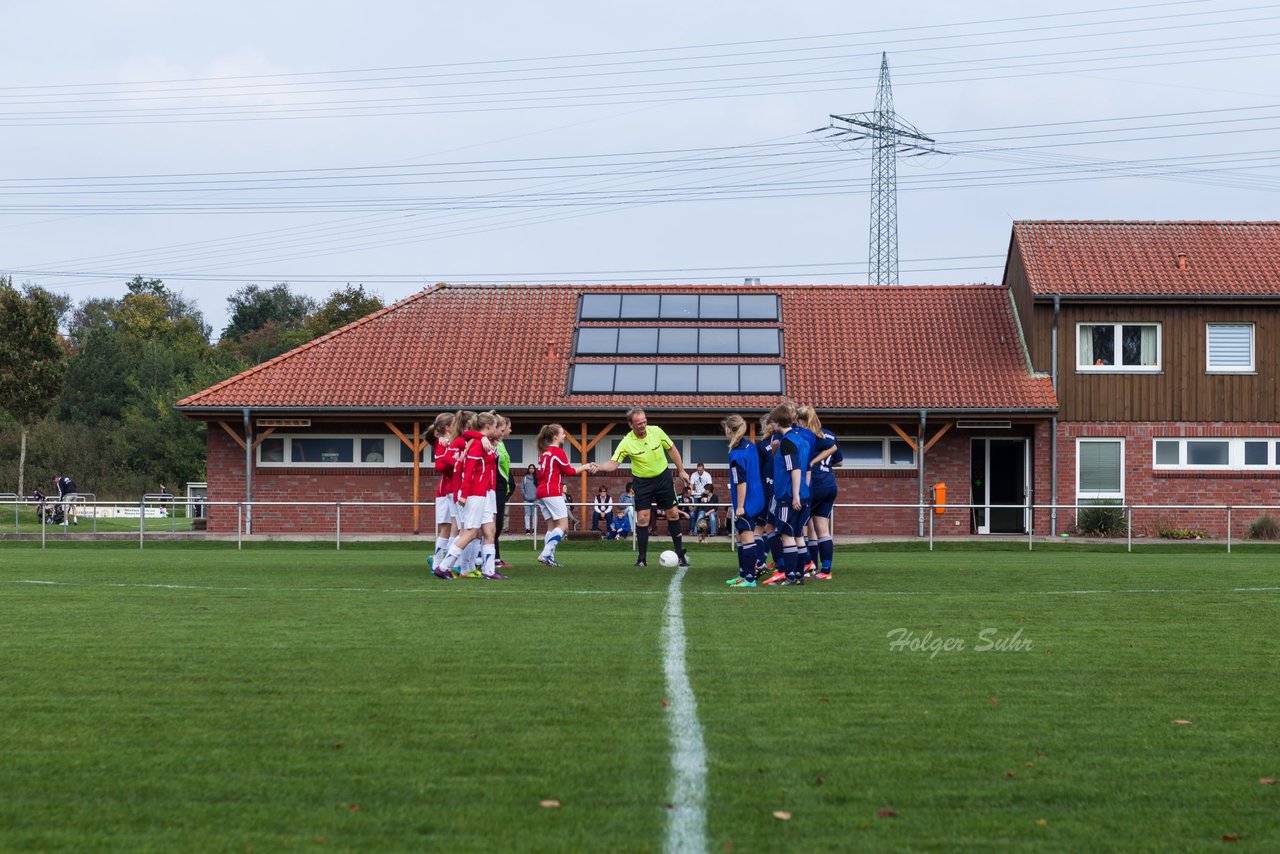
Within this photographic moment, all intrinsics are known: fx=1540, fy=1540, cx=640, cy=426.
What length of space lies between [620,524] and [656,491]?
50.7 ft

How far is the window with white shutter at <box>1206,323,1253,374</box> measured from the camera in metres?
35.2

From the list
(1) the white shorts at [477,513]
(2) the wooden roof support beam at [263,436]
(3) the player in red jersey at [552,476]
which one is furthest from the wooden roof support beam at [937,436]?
(1) the white shorts at [477,513]

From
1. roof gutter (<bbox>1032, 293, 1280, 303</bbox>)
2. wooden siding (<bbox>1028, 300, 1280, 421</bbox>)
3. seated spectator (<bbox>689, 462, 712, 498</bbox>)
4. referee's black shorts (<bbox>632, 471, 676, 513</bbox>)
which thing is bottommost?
referee's black shorts (<bbox>632, 471, 676, 513</bbox>)

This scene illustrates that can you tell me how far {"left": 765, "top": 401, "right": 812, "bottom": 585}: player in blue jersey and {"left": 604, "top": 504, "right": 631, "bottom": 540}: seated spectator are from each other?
16.2m

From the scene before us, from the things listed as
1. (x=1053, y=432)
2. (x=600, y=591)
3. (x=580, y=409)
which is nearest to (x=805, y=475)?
(x=600, y=591)

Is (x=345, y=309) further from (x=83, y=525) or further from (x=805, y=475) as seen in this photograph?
(x=805, y=475)

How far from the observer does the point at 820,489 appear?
15.4m

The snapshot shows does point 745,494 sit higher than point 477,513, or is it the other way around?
point 745,494

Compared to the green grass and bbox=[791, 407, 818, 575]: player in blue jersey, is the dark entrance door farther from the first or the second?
bbox=[791, 407, 818, 575]: player in blue jersey

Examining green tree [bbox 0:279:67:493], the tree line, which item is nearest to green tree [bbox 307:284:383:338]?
the tree line

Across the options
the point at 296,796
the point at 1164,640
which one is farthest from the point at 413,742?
the point at 1164,640

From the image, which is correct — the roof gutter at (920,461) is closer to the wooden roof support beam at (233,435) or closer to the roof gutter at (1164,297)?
the roof gutter at (1164,297)

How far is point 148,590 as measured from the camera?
1437 centimetres

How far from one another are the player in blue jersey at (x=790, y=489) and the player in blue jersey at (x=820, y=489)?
0.74 feet
